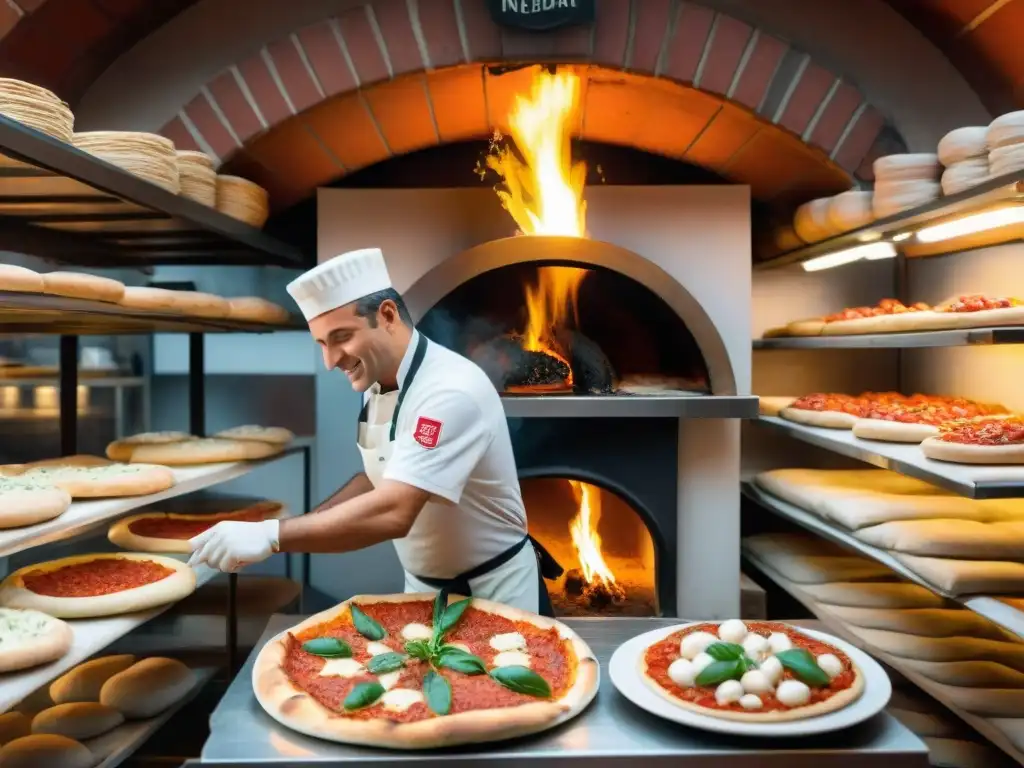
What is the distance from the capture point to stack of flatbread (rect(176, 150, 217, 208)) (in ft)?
8.48

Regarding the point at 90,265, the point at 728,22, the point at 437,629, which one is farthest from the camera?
the point at 90,265

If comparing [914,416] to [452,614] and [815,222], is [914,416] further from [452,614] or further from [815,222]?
[452,614]

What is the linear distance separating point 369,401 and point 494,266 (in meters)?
0.87

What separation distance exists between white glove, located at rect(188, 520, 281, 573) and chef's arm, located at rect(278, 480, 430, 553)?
4 centimetres

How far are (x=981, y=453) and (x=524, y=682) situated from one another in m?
1.47

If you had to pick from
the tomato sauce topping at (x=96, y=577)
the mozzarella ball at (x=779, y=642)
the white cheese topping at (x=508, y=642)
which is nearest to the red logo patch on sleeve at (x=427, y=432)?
the white cheese topping at (x=508, y=642)

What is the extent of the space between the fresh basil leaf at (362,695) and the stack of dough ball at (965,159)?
214 centimetres

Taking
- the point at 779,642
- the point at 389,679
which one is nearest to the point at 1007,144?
the point at 779,642

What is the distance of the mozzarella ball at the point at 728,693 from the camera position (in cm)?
128

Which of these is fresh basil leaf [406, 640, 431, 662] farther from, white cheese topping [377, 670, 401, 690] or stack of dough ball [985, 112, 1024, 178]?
stack of dough ball [985, 112, 1024, 178]

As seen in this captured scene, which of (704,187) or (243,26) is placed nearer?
(243,26)

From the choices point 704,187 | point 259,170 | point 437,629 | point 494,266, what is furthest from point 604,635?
point 259,170

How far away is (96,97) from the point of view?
9.67 ft

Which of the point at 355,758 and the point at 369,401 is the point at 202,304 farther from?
the point at 355,758
